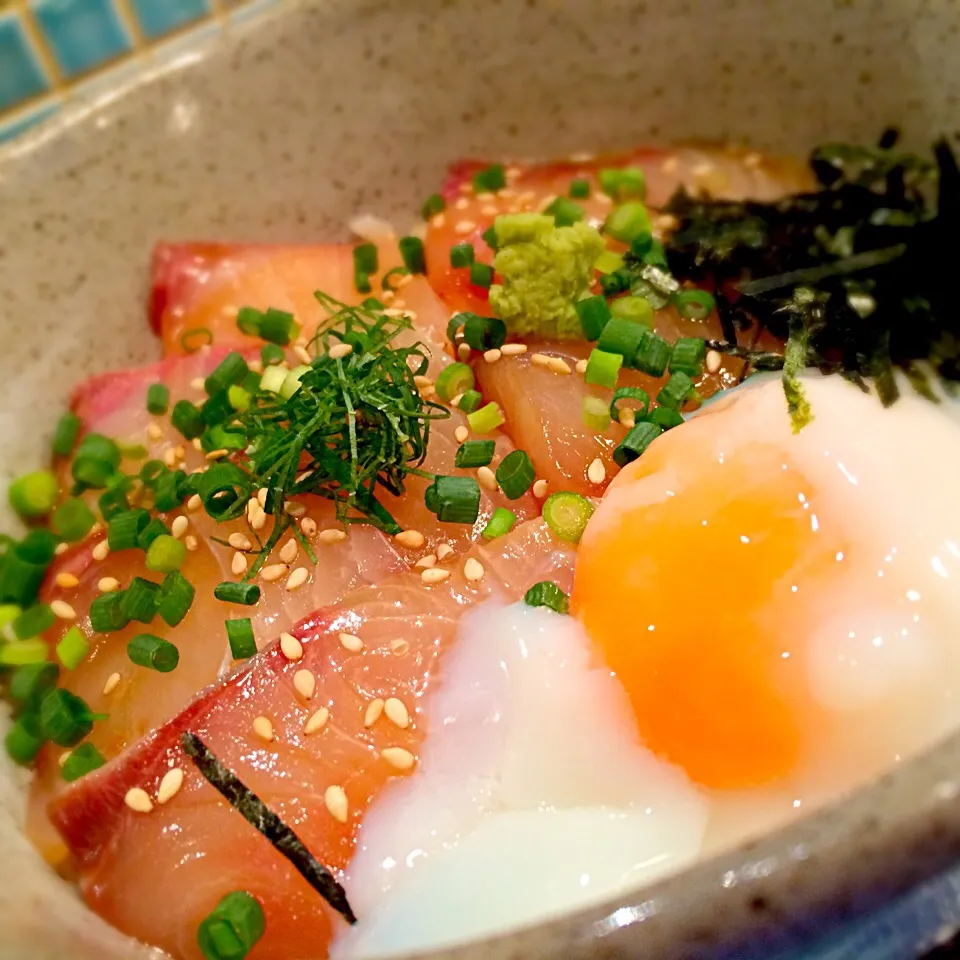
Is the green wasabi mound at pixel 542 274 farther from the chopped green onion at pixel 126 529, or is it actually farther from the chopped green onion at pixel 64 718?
the chopped green onion at pixel 64 718

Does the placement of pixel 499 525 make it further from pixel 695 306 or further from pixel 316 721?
pixel 695 306

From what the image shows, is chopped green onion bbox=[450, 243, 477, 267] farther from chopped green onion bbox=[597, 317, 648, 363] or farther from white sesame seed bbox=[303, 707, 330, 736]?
white sesame seed bbox=[303, 707, 330, 736]

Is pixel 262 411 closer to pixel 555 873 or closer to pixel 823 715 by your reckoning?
pixel 555 873

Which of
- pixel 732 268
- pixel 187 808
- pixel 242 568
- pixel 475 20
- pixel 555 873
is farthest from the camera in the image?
pixel 475 20

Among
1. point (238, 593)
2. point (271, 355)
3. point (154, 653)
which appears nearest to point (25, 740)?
point (154, 653)

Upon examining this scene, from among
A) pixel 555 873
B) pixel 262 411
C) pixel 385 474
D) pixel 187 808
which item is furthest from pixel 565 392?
pixel 187 808

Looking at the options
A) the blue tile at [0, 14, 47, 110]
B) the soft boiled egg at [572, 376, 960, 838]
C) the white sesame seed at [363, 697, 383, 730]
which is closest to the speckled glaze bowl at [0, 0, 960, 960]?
the blue tile at [0, 14, 47, 110]

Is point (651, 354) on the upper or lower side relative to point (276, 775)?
upper

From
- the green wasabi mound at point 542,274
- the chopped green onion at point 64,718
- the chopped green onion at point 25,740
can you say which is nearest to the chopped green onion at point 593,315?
the green wasabi mound at point 542,274
